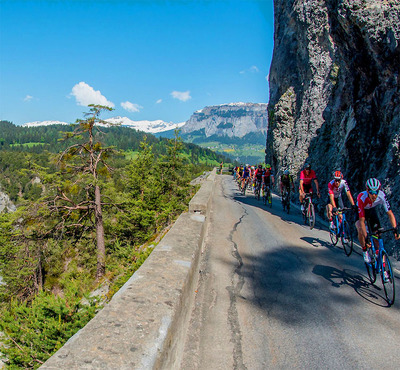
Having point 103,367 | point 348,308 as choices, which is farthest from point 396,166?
point 103,367

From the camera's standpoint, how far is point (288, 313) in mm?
3939

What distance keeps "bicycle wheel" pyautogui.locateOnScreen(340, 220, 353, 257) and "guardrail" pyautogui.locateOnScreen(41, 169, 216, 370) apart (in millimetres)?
5298

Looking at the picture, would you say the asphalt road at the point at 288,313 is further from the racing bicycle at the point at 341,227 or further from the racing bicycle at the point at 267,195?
the racing bicycle at the point at 267,195

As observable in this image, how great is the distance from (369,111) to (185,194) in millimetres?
15264

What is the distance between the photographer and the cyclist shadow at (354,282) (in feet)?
15.3

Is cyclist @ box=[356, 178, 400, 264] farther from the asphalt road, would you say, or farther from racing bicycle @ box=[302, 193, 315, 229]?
racing bicycle @ box=[302, 193, 315, 229]

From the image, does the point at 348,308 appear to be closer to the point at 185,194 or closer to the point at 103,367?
the point at 103,367

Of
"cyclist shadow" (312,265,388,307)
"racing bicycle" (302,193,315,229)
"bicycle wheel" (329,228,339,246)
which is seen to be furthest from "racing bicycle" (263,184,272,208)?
"cyclist shadow" (312,265,388,307)

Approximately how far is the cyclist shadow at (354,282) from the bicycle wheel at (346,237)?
4.09 feet

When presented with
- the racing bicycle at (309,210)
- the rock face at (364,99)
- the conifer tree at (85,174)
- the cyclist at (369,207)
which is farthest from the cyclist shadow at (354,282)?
the conifer tree at (85,174)

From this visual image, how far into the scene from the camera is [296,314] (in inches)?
154

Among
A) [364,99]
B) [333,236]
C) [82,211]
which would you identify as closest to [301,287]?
[333,236]

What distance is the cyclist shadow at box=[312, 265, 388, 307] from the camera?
4656mm

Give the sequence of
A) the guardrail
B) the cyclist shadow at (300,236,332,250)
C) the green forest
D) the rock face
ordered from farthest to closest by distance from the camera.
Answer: the green forest
the rock face
the cyclist shadow at (300,236,332,250)
the guardrail
